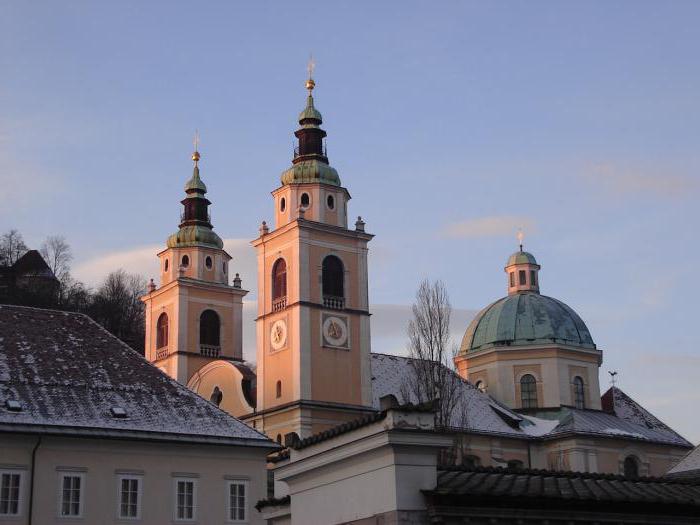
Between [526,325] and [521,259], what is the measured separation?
6845 mm

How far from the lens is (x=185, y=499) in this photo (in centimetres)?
3347

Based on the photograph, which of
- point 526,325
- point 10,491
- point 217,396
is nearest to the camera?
point 10,491

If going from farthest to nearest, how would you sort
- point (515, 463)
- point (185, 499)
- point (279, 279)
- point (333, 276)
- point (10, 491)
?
point (515, 463), point (279, 279), point (333, 276), point (185, 499), point (10, 491)

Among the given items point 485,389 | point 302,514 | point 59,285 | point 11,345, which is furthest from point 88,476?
point 59,285

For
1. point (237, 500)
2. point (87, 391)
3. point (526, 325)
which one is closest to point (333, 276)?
point (526, 325)

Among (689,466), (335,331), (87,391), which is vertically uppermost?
(335,331)

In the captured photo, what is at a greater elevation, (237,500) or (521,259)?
(521,259)

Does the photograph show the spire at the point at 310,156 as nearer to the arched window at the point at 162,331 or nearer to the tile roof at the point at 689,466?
the arched window at the point at 162,331

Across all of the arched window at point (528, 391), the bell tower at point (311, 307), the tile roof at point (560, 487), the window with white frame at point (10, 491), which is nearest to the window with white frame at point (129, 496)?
the window with white frame at point (10, 491)

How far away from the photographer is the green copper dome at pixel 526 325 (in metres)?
65.8

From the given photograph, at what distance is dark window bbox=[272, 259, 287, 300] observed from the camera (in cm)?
5609

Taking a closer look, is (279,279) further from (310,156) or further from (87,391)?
(87,391)

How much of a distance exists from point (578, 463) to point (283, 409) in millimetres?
17082

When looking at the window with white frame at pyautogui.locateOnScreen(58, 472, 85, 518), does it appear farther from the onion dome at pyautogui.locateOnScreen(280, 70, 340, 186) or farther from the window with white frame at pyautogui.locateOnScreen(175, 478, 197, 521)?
the onion dome at pyautogui.locateOnScreen(280, 70, 340, 186)
